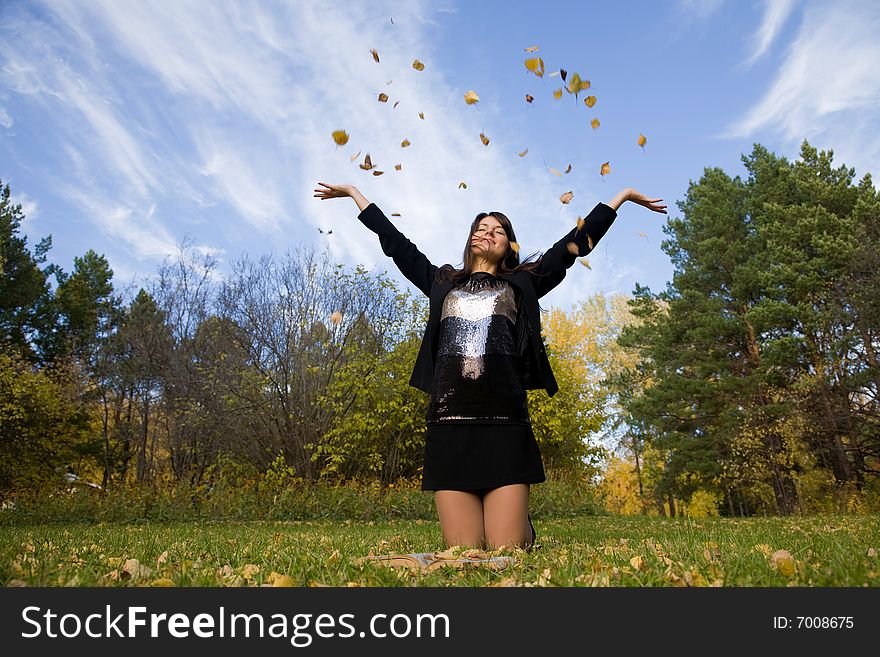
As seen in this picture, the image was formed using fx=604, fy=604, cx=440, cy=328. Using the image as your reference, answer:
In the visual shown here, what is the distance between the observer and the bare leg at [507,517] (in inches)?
124

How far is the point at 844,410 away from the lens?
51.5 feet

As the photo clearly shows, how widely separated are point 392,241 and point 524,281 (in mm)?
910

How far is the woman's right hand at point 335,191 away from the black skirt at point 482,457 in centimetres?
170

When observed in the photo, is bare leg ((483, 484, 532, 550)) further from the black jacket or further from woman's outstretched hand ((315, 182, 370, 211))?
woman's outstretched hand ((315, 182, 370, 211))

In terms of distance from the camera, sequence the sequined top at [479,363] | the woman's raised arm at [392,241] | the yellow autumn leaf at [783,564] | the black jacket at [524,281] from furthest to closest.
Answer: the woman's raised arm at [392,241]
the black jacket at [524,281]
the sequined top at [479,363]
the yellow autumn leaf at [783,564]

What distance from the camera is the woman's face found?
12.1 feet

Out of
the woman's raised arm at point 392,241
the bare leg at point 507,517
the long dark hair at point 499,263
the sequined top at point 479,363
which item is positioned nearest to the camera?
the bare leg at point 507,517

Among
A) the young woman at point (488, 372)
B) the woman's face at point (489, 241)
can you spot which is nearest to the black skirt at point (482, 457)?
the young woman at point (488, 372)

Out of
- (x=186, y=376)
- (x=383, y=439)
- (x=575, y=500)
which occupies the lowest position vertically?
(x=575, y=500)

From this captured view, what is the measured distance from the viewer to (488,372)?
330 cm

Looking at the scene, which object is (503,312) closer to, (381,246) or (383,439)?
(381,246)

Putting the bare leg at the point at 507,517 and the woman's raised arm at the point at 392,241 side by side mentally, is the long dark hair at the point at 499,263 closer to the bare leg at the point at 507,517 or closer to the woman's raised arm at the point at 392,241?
the woman's raised arm at the point at 392,241

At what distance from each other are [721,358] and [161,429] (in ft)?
60.4
